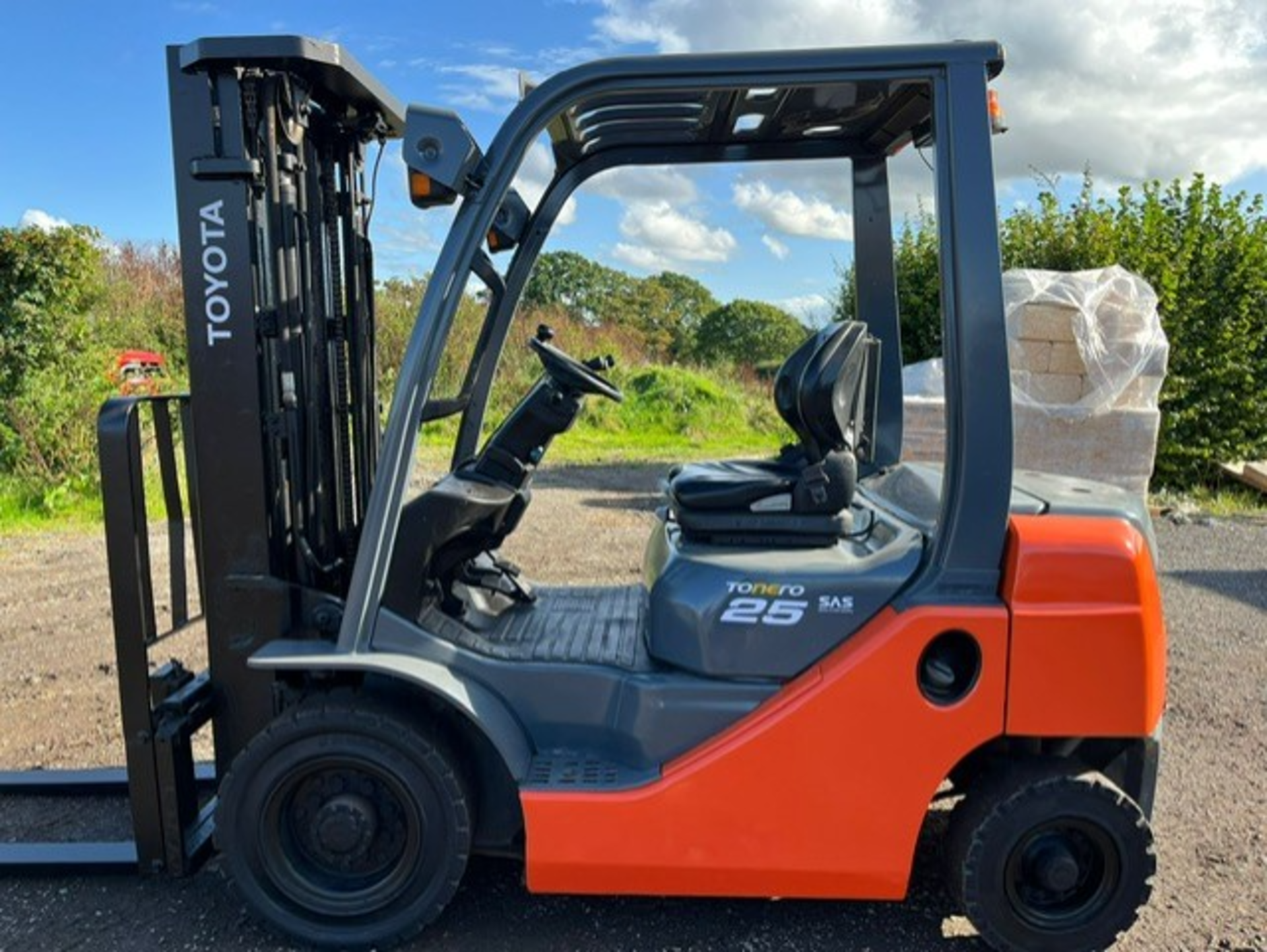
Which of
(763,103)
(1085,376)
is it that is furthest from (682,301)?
(763,103)

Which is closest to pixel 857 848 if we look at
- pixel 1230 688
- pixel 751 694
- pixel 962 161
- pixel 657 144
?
pixel 751 694

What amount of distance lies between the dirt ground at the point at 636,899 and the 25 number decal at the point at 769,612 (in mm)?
1054

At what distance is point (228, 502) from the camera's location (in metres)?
3.08

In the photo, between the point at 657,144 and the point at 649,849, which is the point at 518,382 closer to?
the point at 657,144

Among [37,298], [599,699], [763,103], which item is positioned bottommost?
[599,699]

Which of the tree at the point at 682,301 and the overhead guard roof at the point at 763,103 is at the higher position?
the tree at the point at 682,301

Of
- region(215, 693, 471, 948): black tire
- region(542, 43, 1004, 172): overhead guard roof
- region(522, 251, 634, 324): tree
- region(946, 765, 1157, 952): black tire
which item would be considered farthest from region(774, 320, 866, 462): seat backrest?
region(522, 251, 634, 324): tree

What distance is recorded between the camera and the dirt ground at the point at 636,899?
3012 millimetres

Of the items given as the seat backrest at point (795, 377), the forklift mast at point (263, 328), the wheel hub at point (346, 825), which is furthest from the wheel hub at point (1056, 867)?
the forklift mast at point (263, 328)

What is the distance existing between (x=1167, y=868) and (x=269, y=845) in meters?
3.15

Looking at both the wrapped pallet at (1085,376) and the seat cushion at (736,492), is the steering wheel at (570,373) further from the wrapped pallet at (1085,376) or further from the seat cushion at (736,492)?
the wrapped pallet at (1085,376)

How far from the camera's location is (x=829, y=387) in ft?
10.0

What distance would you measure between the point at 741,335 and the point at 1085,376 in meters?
5.94

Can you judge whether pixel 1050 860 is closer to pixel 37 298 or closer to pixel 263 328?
pixel 263 328
